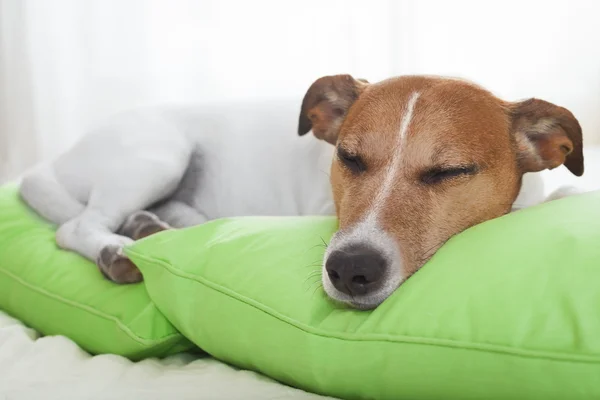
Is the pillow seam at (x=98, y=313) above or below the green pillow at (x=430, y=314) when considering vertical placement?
below

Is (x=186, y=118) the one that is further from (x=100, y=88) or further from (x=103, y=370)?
(x=100, y=88)

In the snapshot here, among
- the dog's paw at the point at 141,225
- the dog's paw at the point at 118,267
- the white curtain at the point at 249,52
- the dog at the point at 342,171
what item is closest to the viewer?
the dog at the point at 342,171

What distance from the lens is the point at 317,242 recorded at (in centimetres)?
149

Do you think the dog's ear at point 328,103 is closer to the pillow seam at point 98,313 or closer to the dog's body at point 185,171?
the dog's body at point 185,171

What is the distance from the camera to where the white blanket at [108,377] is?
1.30 meters

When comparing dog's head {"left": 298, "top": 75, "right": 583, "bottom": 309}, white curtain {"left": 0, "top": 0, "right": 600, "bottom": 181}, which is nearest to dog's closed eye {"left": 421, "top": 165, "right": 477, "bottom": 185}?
dog's head {"left": 298, "top": 75, "right": 583, "bottom": 309}

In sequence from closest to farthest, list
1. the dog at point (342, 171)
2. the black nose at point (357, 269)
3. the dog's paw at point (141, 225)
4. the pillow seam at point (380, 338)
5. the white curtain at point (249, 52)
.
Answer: the pillow seam at point (380, 338), the black nose at point (357, 269), the dog at point (342, 171), the dog's paw at point (141, 225), the white curtain at point (249, 52)

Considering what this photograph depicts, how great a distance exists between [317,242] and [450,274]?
1.26 feet

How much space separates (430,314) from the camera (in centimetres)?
111

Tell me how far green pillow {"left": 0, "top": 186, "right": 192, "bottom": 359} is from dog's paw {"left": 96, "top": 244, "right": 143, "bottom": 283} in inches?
0.9

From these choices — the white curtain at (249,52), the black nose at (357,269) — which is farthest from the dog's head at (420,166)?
the white curtain at (249,52)

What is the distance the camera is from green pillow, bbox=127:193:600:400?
100 centimetres

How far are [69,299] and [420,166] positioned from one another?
3.09 ft

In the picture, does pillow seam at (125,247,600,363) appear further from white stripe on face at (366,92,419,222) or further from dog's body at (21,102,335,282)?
dog's body at (21,102,335,282)
